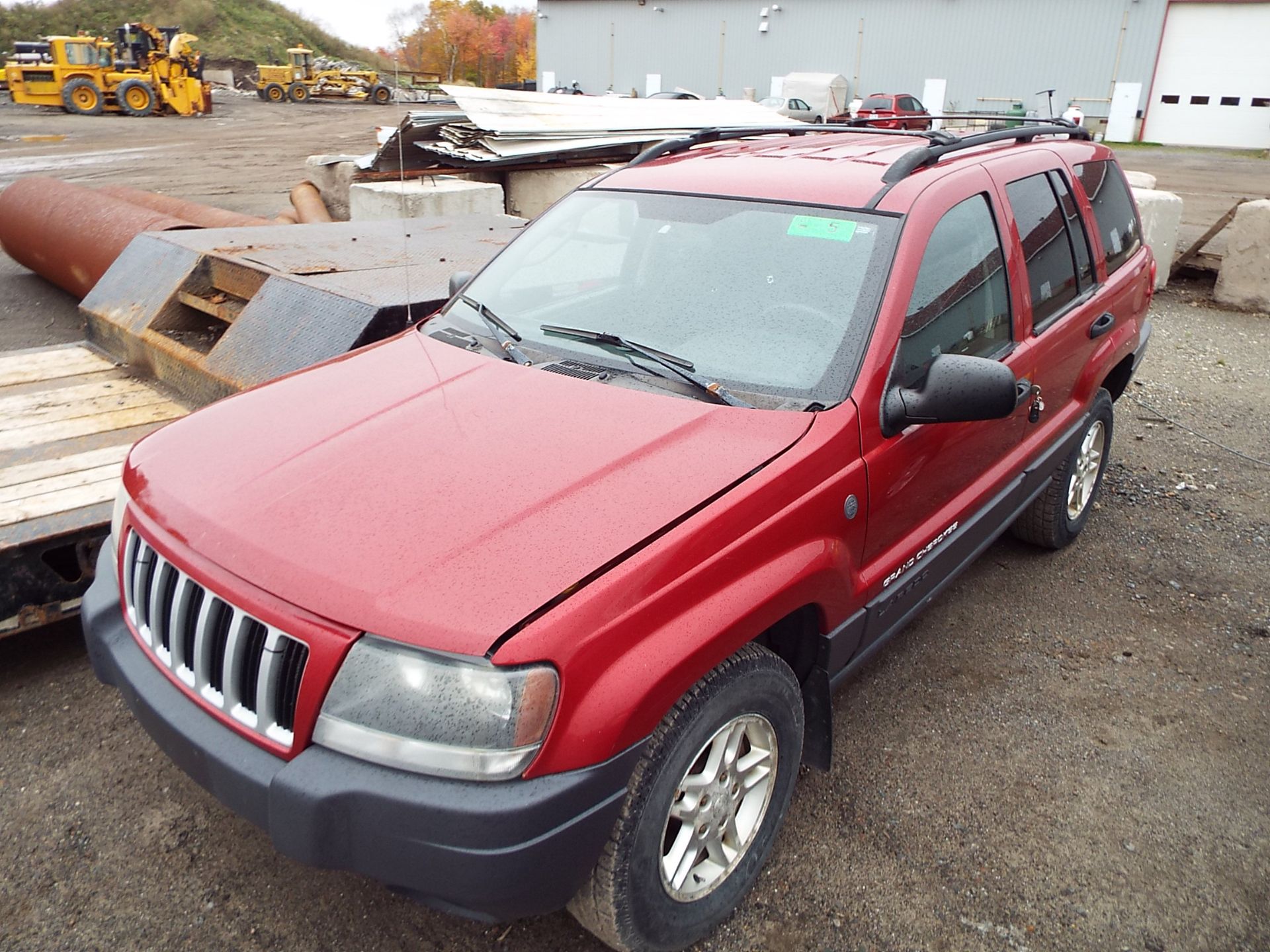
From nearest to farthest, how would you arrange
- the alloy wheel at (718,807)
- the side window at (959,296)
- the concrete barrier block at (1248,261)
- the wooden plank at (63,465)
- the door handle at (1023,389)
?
the alloy wheel at (718,807) < the side window at (959,296) < the door handle at (1023,389) < the wooden plank at (63,465) < the concrete barrier block at (1248,261)

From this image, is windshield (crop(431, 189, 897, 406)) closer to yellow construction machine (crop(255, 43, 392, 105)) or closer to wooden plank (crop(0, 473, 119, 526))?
wooden plank (crop(0, 473, 119, 526))

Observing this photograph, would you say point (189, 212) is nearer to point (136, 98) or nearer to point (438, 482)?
point (438, 482)

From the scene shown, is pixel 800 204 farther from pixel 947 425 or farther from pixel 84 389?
pixel 84 389

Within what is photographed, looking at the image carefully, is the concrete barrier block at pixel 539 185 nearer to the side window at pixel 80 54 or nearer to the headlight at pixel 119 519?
the headlight at pixel 119 519

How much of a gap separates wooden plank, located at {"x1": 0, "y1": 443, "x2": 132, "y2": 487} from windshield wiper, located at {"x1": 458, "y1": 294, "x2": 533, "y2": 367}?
153cm

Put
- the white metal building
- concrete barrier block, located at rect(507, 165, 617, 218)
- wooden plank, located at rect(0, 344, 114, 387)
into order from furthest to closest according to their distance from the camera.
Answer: the white metal building
concrete barrier block, located at rect(507, 165, 617, 218)
wooden plank, located at rect(0, 344, 114, 387)

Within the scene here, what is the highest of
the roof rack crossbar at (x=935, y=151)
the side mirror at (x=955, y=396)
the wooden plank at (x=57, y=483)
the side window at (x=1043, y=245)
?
the roof rack crossbar at (x=935, y=151)

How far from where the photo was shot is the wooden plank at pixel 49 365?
4602 mm

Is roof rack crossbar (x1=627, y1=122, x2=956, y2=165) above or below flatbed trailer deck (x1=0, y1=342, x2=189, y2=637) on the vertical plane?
above

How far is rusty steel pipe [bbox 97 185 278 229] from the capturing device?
7.10m

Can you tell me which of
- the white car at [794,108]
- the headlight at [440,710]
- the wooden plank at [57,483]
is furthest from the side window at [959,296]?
the white car at [794,108]

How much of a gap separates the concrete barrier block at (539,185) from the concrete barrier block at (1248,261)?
6.36 m

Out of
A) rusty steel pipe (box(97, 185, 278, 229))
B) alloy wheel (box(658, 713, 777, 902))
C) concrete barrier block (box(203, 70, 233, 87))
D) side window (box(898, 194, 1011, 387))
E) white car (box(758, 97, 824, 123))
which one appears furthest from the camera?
concrete barrier block (box(203, 70, 233, 87))

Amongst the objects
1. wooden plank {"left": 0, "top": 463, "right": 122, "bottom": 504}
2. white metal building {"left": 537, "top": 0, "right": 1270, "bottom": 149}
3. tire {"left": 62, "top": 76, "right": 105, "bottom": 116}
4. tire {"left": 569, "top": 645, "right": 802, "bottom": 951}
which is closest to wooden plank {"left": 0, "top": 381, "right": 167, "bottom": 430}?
wooden plank {"left": 0, "top": 463, "right": 122, "bottom": 504}
